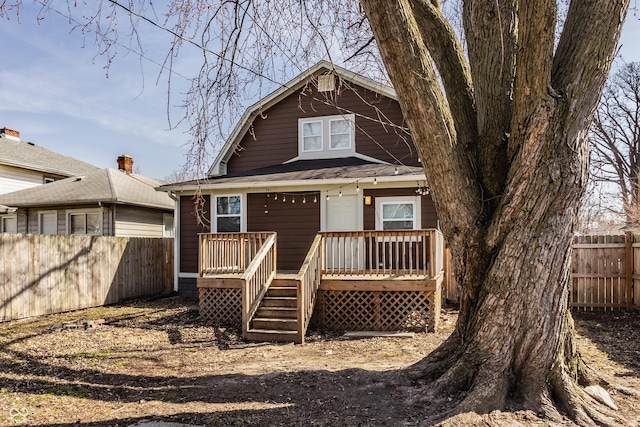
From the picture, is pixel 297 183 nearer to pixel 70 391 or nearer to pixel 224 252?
pixel 224 252

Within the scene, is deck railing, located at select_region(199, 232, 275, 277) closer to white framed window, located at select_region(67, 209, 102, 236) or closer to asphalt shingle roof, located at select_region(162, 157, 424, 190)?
asphalt shingle roof, located at select_region(162, 157, 424, 190)

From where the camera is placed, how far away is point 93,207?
1480 cm

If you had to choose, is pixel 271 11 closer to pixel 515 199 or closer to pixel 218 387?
pixel 515 199

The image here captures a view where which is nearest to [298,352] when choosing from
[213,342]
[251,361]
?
[251,361]

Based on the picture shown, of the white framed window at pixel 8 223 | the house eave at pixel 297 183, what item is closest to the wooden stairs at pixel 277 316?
the house eave at pixel 297 183

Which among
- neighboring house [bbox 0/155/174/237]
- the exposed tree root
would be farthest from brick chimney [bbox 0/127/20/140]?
the exposed tree root

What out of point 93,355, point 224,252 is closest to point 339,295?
point 224,252

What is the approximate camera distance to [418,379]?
448 cm

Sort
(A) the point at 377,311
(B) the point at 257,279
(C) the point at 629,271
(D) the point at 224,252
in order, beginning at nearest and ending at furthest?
(B) the point at 257,279 < (A) the point at 377,311 < (C) the point at 629,271 < (D) the point at 224,252

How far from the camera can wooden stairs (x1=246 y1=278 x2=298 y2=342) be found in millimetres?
7473

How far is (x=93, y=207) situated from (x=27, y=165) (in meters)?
6.88

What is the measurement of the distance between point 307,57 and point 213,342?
15.5ft

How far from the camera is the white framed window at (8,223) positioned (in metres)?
16.6

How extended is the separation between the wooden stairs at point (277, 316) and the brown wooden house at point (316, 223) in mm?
20
